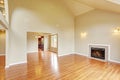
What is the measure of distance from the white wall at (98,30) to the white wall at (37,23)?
725 millimetres

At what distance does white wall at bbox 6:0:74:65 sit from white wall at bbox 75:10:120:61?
2.38 ft

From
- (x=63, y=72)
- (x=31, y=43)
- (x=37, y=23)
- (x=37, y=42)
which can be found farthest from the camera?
(x=37, y=42)

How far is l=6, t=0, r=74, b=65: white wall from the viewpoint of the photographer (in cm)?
546

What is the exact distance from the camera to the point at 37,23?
21.0ft

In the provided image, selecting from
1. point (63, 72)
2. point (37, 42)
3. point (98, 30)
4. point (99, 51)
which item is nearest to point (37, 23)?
point (63, 72)

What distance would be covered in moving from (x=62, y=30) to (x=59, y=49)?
1.58 m

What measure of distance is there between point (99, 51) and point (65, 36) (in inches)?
115

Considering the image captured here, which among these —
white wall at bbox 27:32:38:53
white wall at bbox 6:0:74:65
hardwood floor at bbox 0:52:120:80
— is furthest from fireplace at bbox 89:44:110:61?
white wall at bbox 27:32:38:53

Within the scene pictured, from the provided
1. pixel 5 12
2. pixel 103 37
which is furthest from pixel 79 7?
pixel 5 12

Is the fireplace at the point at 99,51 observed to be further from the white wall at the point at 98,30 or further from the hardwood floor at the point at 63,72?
the hardwood floor at the point at 63,72

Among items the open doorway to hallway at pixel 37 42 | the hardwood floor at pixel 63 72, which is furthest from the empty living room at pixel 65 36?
the open doorway to hallway at pixel 37 42

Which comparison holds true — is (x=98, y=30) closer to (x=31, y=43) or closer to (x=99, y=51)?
(x=99, y=51)

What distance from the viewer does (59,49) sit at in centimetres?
783

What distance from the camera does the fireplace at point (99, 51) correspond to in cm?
643
